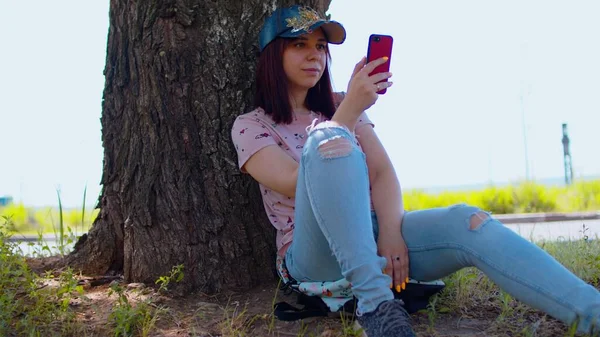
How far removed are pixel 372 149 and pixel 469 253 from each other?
0.69 m

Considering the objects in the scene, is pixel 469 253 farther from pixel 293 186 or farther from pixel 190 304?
pixel 190 304

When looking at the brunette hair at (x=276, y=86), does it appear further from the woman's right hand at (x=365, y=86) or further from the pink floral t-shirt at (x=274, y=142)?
the woman's right hand at (x=365, y=86)

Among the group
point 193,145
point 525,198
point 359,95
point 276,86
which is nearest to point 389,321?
point 359,95

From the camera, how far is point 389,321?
7.06 ft

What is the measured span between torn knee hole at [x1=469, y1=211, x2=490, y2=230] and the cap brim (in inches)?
41.6

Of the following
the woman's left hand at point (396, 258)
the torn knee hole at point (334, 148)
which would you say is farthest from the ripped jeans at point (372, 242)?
the woman's left hand at point (396, 258)

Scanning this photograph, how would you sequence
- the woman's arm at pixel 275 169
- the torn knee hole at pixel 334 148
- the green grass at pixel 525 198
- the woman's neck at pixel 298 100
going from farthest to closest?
the green grass at pixel 525 198, the woman's neck at pixel 298 100, the woman's arm at pixel 275 169, the torn knee hole at pixel 334 148

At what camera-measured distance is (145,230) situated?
10.3ft

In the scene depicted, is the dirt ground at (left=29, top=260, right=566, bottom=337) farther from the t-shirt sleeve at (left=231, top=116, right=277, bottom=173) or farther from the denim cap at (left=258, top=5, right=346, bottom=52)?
the denim cap at (left=258, top=5, right=346, bottom=52)

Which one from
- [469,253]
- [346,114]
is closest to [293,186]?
[346,114]

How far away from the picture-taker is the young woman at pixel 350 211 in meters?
2.21

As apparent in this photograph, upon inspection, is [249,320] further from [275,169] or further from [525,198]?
[525,198]

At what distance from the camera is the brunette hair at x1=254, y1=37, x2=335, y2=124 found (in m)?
2.91

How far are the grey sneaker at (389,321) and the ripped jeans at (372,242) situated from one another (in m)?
0.03
